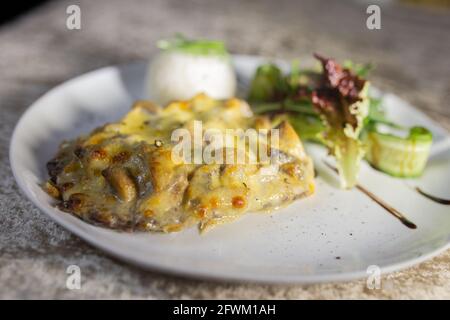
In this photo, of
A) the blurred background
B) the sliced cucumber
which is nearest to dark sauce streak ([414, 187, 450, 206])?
the sliced cucumber

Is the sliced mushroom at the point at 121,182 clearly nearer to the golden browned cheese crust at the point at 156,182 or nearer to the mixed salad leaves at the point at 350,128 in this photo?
the golden browned cheese crust at the point at 156,182

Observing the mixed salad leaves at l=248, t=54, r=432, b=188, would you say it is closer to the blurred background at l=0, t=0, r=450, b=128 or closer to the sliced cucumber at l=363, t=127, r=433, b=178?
the sliced cucumber at l=363, t=127, r=433, b=178

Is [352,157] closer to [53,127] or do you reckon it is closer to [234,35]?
[53,127]

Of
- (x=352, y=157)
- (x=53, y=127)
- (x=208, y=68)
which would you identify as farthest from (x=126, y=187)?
(x=208, y=68)

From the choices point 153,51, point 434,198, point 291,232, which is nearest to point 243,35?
point 153,51

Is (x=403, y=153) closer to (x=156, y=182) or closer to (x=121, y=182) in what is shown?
(x=156, y=182)

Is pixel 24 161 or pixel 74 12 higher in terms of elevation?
pixel 74 12
